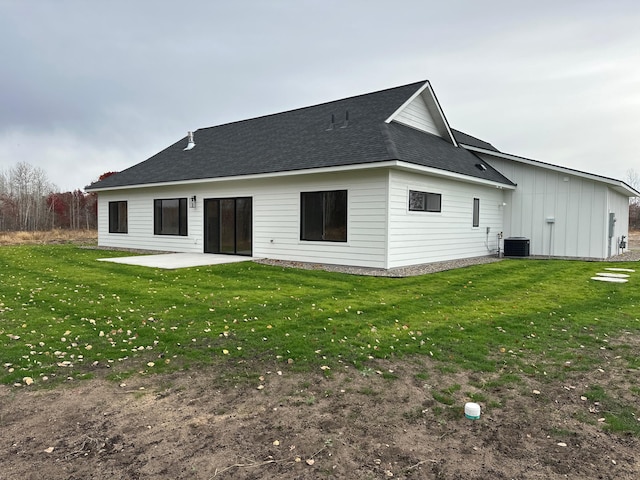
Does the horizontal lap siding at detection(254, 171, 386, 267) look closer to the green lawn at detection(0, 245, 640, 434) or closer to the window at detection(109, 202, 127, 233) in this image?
the green lawn at detection(0, 245, 640, 434)

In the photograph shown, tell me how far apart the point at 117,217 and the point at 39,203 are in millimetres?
28902

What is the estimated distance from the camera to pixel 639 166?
47.3 metres

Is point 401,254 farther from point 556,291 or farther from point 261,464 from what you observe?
point 261,464

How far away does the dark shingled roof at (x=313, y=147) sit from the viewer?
37.4ft

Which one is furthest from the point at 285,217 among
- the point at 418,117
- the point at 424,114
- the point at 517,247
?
the point at 517,247

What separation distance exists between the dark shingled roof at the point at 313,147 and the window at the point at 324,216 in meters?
0.94

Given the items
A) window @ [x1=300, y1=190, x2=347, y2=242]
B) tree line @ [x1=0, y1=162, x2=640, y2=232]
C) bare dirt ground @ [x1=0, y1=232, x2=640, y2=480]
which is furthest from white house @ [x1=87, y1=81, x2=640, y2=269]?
tree line @ [x1=0, y1=162, x2=640, y2=232]

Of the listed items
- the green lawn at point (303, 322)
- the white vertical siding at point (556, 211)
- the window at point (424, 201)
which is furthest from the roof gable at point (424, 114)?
the green lawn at point (303, 322)

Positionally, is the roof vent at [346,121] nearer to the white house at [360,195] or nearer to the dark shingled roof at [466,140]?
the white house at [360,195]

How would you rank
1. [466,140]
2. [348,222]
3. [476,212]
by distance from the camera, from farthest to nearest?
[466,140] < [476,212] < [348,222]

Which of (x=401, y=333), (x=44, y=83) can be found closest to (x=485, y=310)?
(x=401, y=333)

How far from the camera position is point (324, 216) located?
11680 mm

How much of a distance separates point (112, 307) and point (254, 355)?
3.19 metres

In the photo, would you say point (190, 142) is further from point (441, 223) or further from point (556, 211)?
point (556, 211)
